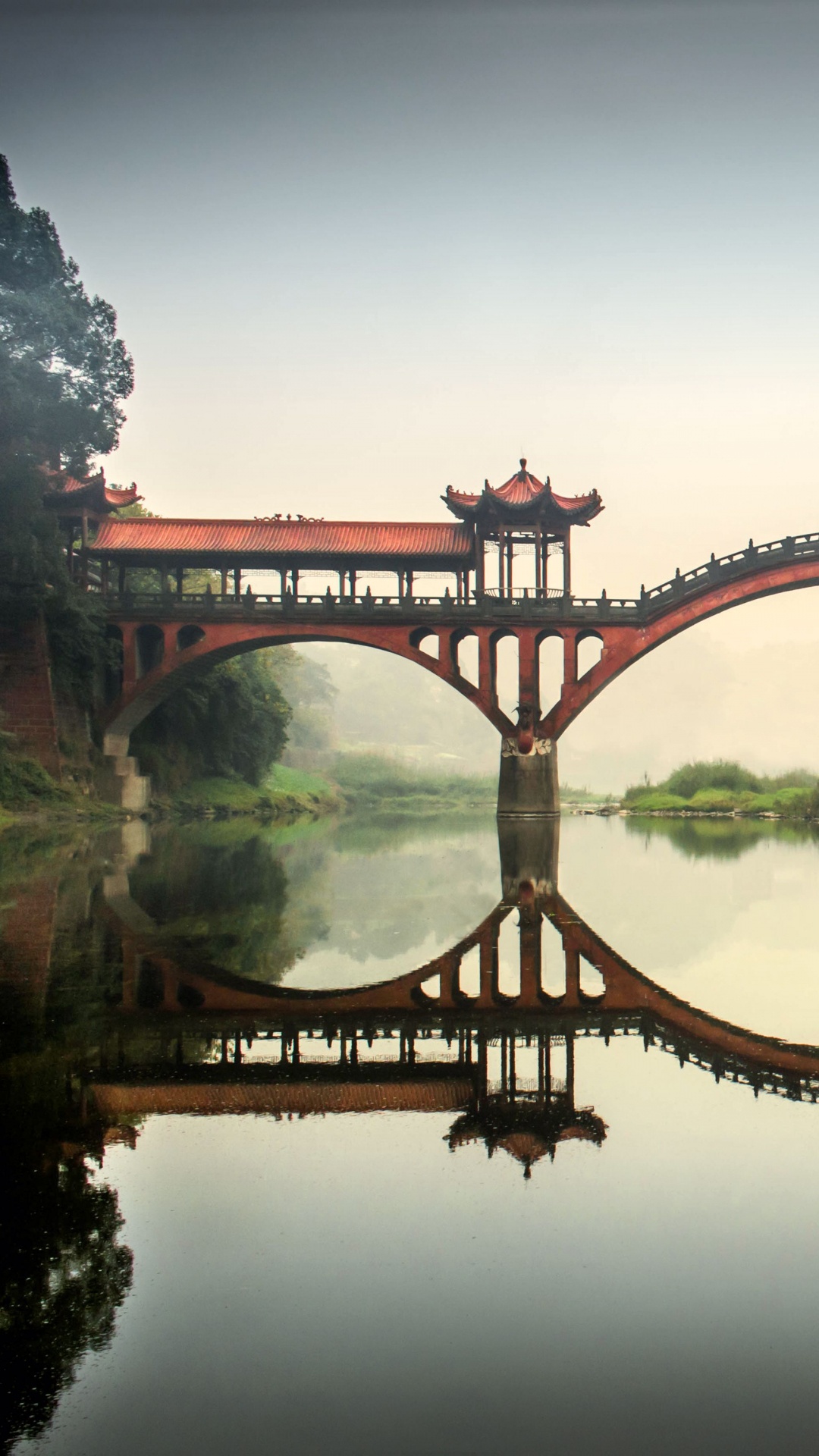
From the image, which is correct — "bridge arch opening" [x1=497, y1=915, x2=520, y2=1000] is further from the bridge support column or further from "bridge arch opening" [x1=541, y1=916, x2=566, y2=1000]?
the bridge support column

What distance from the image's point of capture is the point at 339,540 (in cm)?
3859

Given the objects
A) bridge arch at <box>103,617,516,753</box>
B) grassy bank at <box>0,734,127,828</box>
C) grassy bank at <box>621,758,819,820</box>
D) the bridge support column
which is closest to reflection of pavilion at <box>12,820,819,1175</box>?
grassy bank at <box>0,734,127,828</box>

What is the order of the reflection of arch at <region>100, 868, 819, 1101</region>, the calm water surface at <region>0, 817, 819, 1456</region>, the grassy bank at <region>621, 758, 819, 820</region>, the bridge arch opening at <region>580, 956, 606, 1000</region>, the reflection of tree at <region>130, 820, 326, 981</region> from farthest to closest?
1. the grassy bank at <region>621, 758, 819, 820</region>
2. the reflection of tree at <region>130, 820, 326, 981</region>
3. the bridge arch opening at <region>580, 956, 606, 1000</region>
4. the reflection of arch at <region>100, 868, 819, 1101</region>
5. the calm water surface at <region>0, 817, 819, 1456</region>

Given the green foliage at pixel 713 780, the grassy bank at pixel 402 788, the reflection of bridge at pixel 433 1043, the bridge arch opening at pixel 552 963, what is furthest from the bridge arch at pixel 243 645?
the reflection of bridge at pixel 433 1043

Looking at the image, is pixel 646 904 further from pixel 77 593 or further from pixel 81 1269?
pixel 77 593

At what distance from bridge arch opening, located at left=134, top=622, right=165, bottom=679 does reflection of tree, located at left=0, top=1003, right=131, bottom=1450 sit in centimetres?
3463

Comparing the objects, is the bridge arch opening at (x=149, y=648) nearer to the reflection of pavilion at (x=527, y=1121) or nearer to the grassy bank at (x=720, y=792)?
the grassy bank at (x=720, y=792)

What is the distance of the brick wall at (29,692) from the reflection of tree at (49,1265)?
28.6 meters

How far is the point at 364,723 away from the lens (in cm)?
16388

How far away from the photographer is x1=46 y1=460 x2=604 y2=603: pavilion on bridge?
36.7 metres

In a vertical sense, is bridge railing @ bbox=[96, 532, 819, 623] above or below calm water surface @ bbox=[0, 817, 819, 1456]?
above

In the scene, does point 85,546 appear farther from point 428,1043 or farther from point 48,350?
point 428,1043

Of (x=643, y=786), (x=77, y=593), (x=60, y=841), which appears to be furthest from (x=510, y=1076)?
(x=643, y=786)

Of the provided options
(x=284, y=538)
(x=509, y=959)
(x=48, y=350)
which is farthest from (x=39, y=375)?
(x=509, y=959)
